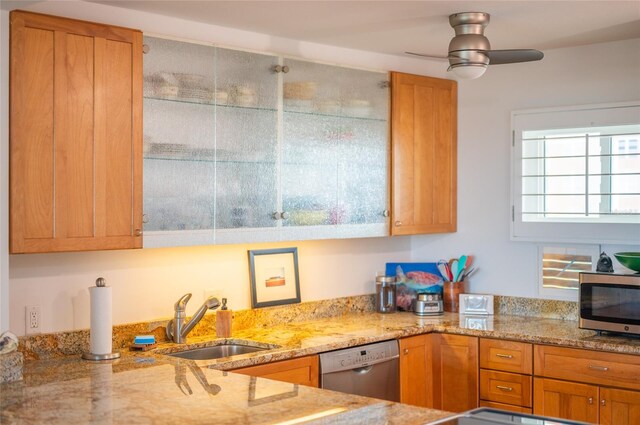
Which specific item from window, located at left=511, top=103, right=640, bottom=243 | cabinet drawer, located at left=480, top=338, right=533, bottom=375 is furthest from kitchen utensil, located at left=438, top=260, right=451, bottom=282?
cabinet drawer, located at left=480, top=338, right=533, bottom=375

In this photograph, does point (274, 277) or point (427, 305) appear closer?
point (274, 277)

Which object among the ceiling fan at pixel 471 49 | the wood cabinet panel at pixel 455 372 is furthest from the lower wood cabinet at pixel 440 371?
the ceiling fan at pixel 471 49

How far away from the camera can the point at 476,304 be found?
4.95 m

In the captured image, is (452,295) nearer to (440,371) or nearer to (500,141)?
(440,371)

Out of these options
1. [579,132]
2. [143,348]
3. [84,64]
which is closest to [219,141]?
[84,64]

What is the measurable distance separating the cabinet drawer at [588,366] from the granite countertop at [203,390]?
46mm

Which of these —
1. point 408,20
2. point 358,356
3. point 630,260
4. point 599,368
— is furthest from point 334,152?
point 599,368

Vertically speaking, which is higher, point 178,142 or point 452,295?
point 178,142

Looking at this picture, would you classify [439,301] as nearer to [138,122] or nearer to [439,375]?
[439,375]

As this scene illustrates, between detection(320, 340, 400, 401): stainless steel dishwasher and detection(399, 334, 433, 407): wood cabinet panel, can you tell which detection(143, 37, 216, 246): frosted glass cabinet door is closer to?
detection(320, 340, 400, 401): stainless steel dishwasher

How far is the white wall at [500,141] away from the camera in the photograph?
15.3 ft

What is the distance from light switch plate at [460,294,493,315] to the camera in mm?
4926

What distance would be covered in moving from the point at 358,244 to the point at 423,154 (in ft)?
2.29

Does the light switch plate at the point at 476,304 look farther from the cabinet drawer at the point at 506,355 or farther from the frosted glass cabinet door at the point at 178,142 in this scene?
the frosted glass cabinet door at the point at 178,142
